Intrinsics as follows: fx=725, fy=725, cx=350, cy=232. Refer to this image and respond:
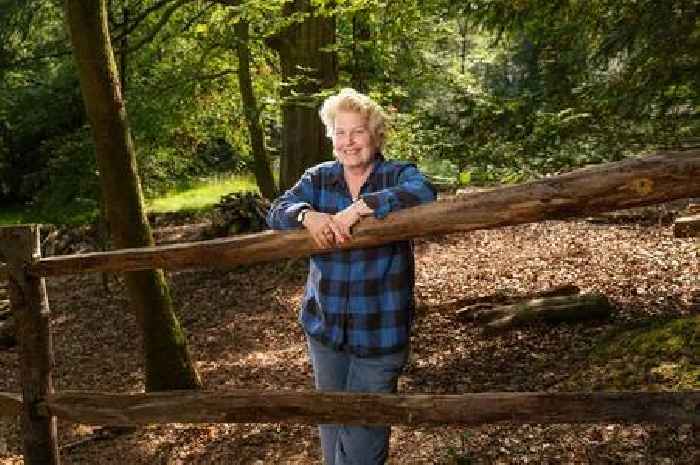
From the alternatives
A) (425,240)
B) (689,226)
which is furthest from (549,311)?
(425,240)

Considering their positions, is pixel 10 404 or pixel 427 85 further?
pixel 427 85

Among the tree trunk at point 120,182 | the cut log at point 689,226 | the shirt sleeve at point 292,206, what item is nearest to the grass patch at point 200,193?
the tree trunk at point 120,182

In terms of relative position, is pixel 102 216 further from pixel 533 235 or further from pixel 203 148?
pixel 203 148

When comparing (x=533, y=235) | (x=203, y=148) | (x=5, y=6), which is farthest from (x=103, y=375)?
(x=203, y=148)

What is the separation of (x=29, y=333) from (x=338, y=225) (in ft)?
6.84

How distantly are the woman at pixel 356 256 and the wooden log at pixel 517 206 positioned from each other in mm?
82

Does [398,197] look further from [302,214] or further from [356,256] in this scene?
[302,214]

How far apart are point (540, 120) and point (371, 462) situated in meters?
3.66

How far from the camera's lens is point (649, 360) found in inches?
204

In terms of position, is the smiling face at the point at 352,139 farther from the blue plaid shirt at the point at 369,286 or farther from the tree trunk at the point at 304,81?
the tree trunk at the point at 304,81

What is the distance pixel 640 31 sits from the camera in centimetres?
568

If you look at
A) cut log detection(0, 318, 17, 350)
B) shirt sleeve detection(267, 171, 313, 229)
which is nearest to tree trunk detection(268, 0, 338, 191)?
cut log detection(0, 318, 17, 350)

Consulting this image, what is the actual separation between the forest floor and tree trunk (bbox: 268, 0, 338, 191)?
177 cm

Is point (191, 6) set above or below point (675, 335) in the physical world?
above
